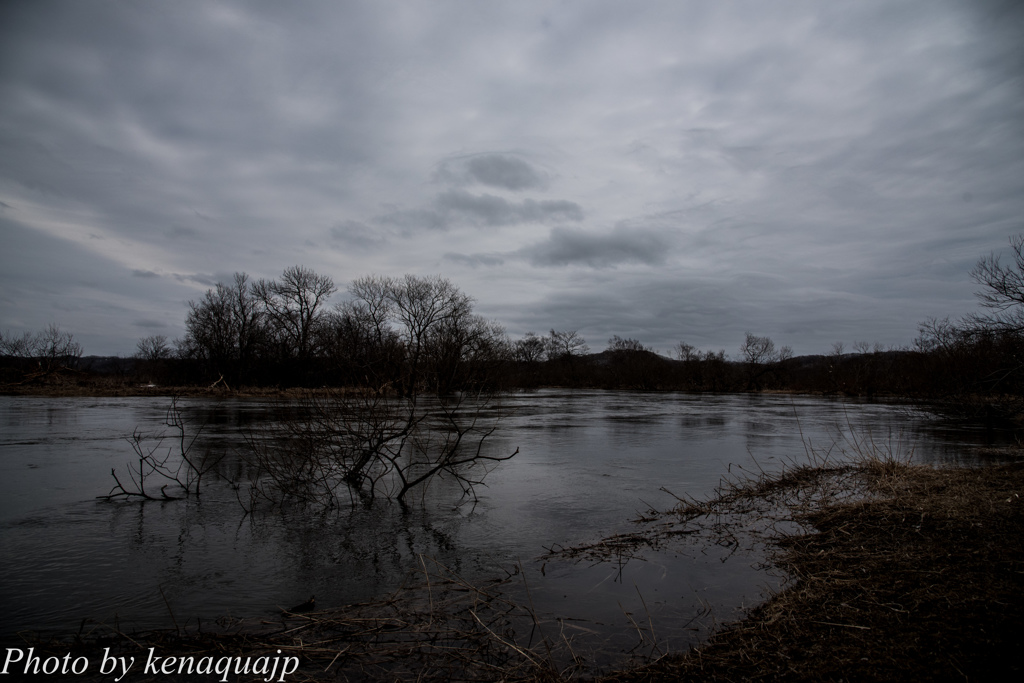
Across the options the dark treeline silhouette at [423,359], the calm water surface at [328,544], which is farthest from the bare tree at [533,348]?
the calm water surface at [328,544]

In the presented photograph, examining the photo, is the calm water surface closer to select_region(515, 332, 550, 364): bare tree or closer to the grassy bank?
the grassy bank

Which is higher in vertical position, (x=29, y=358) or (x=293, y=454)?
(x=29, y=358)

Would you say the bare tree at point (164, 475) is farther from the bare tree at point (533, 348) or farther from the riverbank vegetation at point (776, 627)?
the bare tree at point (533, 348)

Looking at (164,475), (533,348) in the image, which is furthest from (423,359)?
(533,348)

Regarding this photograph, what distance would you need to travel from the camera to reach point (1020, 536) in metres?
5.00

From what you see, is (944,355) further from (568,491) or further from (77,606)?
(77,606)

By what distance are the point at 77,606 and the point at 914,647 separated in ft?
21.6

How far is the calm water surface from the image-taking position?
16.2 feet

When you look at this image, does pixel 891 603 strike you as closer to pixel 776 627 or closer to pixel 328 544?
pixel 776 627

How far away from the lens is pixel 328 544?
21.9 ft

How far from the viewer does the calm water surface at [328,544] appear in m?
4.94

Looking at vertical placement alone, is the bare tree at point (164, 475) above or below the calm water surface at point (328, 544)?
above

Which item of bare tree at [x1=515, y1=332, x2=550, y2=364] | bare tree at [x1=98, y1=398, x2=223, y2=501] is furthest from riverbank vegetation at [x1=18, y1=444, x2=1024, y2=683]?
bare tree at [x1=515, y1=332, x2=550, y2=364]

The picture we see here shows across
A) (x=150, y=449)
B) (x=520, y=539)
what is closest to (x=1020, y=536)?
(x=520, y=539)
